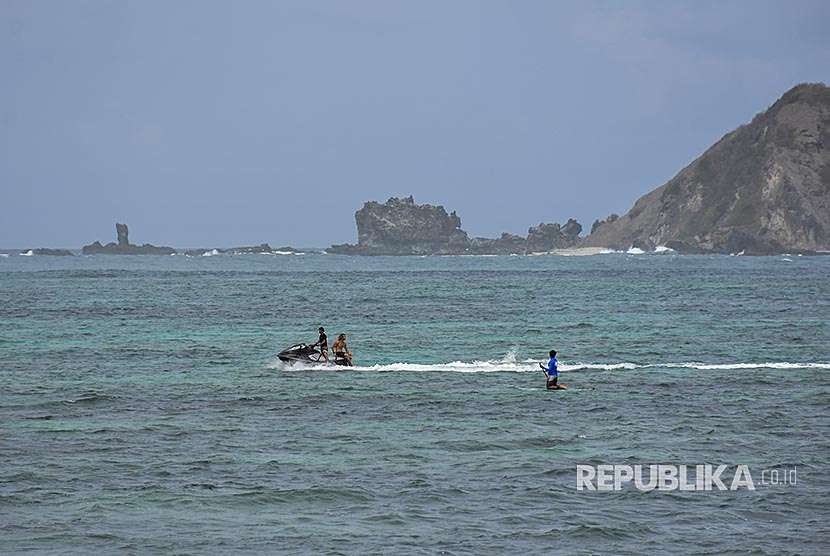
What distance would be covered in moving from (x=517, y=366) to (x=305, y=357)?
7.61 meters

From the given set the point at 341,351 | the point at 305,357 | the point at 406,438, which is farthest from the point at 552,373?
the point at 305,357

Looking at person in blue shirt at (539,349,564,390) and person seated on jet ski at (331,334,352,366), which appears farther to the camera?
person seated on jet ski at (331,334,352,366)

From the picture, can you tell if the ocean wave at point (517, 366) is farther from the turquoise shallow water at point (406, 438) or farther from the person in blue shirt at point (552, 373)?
the person in blue shirt at point (552, 373)

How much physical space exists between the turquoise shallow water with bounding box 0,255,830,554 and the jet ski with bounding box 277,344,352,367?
2.29 ft

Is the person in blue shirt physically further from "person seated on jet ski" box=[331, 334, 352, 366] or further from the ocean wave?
"person seated on jet ski" box=[331, 334, 352, 366]

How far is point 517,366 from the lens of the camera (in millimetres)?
42781

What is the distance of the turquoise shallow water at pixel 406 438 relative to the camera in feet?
69.6

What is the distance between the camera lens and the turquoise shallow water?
69.6ft

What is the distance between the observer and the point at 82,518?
2194cm

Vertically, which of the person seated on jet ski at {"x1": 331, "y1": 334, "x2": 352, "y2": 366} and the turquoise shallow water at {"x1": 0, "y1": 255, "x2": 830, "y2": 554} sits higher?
the person seated on jet ski at {"x1": 331, "y1": 334, "x2": 352, "y2": 366}

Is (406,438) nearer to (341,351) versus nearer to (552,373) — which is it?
(552,373)

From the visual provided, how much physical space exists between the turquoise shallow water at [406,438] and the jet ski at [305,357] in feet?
2.29

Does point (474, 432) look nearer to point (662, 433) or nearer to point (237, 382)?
point (662, 433)

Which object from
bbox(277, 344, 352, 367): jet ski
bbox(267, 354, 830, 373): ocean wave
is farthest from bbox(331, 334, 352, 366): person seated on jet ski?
bbox(267, 354, 830, 373): ocean wave
